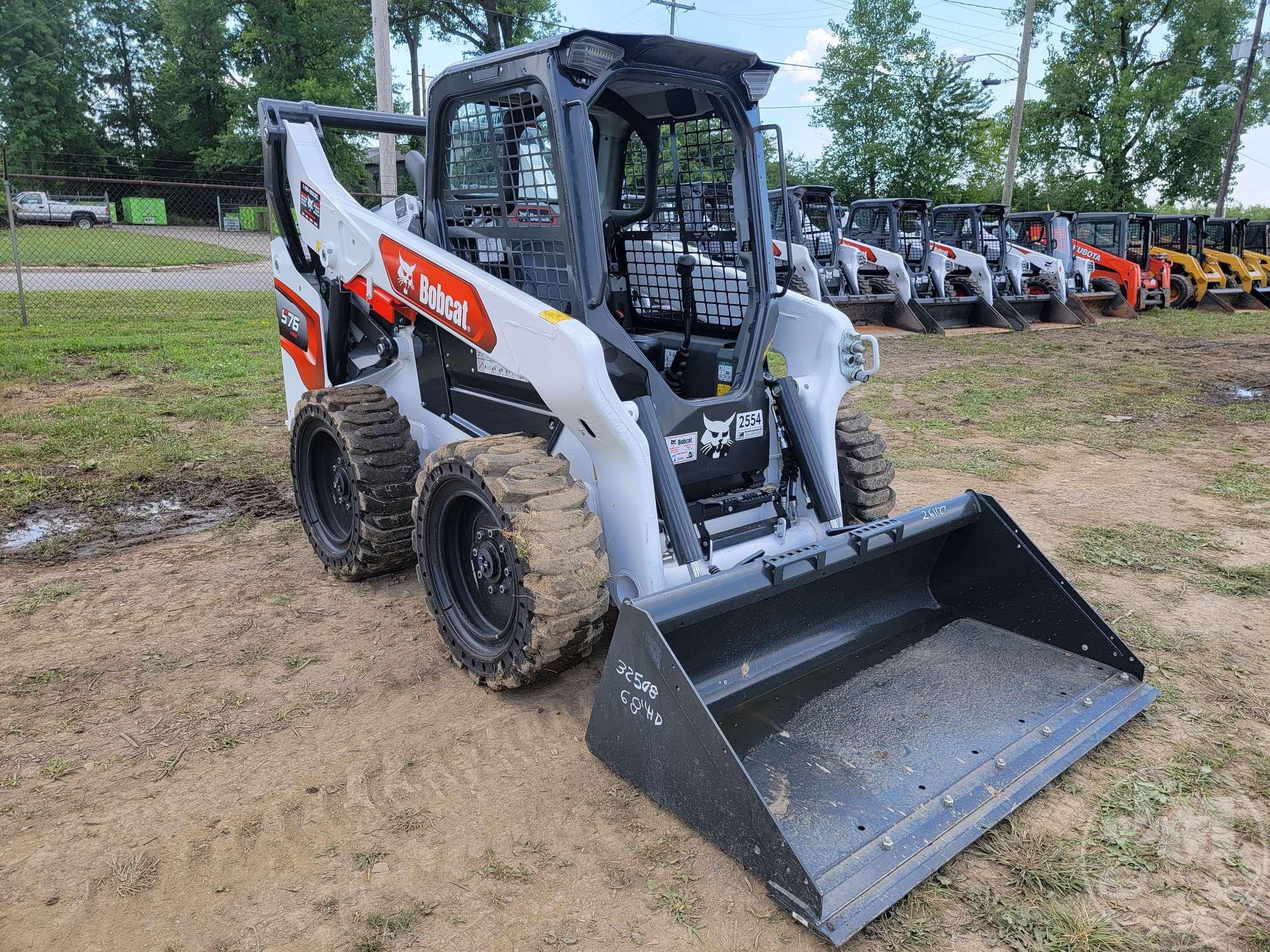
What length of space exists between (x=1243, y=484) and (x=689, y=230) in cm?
452

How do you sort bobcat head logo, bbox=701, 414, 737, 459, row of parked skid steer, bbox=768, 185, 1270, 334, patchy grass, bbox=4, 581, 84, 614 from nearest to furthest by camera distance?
bobcat head logo, bbox=701, 414, 737, 459 < patchy grass, bbox=4, 581, 84, 614 < row of parked skid steer, bbox=768, 185, 1270, 334

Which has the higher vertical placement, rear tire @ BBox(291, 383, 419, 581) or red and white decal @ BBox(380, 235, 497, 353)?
red and white decal @ BBox(380, 235, 497, 353)

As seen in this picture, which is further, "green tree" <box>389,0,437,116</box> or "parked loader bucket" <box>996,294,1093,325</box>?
"green tree" <box>389,0,437,116</box>

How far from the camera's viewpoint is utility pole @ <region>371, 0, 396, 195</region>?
12469 mm

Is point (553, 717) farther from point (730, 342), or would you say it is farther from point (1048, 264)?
point (1048, 264)

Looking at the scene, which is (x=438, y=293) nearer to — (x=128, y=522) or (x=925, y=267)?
(x=128, y=522)

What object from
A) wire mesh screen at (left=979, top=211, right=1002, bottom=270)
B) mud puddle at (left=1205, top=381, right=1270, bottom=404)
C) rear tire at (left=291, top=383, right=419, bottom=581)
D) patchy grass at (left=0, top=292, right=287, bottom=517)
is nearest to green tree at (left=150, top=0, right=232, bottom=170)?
patchy grass at (left=0, top=292, right=287, bottom=517)

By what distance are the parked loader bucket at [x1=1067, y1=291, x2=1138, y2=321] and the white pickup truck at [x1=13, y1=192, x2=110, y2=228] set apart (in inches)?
1077

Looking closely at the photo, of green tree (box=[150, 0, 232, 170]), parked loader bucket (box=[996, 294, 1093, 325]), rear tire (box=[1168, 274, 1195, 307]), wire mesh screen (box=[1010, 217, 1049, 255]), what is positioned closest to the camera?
parked loader bucket (box=[996, 294, 1093, 325])

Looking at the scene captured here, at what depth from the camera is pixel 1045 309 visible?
1664 cm

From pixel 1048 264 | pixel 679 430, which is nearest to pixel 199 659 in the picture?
pixel 679 430

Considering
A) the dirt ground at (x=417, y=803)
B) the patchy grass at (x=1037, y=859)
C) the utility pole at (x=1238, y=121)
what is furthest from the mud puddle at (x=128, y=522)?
the utility pole at (x=1238, y=121)

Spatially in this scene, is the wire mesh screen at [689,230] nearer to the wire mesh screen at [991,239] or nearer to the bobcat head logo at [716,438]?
the bobcat head logo at [716,438]

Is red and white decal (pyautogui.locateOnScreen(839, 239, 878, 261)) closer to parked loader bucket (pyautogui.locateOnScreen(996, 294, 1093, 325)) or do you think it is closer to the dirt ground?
parked loader bucket (pyautogui.locateOnScreen(996, 294, 1093, 325))
